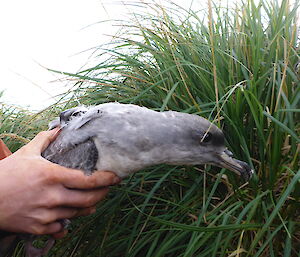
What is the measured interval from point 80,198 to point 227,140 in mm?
695

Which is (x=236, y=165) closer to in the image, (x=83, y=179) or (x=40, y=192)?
(x=83, y=179)

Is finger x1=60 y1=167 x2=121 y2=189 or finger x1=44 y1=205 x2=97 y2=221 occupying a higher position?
finger x1=60 y1=167 x2=121 y2=189

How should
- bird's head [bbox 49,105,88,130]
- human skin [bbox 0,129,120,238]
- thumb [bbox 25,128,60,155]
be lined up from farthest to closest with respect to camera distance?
1. bird's head [bbox 49,105,88,130]
2. thumb [bbox 25,128,60,155]
3. human skin [bbox 0,129,120,238]

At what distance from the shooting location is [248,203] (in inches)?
55.9

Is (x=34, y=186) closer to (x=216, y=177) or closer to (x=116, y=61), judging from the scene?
(x=216, y=177)

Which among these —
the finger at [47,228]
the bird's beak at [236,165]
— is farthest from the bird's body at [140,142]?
the finger at [47,228]

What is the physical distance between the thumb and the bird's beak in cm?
73

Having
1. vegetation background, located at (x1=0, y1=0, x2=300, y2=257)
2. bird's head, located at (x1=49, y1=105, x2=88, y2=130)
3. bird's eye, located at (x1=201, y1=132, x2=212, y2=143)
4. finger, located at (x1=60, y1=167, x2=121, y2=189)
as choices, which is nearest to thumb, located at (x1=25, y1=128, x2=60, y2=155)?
bird's head, located at (x1=49, y1=105, x2=88, y2=130)

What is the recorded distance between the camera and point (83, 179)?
54.2 inches

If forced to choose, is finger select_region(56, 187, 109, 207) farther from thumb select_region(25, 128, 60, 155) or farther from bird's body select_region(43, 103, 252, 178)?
thumb select_region(25, 128, 60, 155)

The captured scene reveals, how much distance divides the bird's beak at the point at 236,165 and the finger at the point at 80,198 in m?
0.50

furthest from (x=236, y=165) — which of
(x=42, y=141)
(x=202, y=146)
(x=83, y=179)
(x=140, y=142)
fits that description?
(x=42, y=141)

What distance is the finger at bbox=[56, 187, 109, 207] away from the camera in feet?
4.57

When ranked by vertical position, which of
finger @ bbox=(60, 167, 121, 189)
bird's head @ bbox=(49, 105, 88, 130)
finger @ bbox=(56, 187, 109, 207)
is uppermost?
bird's head @ bbox=(49, 105, 88, 130)
